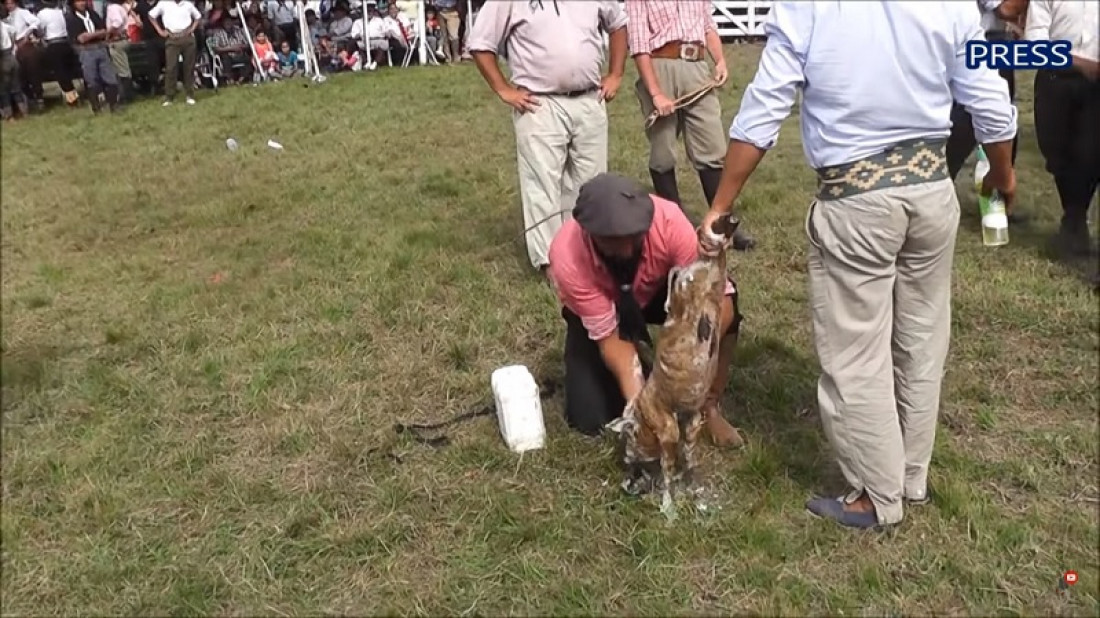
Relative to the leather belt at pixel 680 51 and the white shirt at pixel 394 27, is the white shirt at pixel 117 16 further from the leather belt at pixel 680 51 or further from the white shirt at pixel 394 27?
the white shirt at pixel 394 27

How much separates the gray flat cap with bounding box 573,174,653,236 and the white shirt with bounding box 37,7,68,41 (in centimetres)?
161

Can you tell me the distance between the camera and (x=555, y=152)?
4.75 m

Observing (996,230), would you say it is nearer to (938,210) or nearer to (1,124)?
(938,210)

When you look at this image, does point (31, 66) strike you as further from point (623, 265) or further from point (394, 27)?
point (394, 27)

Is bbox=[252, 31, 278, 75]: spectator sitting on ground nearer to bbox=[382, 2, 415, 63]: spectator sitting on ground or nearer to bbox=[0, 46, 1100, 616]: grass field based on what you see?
bbox=[382, 2, 415, 63]: spectator sitting on ground

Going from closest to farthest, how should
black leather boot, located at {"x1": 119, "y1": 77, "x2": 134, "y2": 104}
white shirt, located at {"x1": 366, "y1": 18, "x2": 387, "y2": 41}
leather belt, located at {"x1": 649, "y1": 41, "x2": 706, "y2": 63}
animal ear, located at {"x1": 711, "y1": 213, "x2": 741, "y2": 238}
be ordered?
black leather boot, located at {"x1": 119, "y1": 77, "x2": 134, "y2": 104}, animal ear, located at {"x1": 711, "y1": 213, "x2": 741, "y2": 238}, leather belt, located at {"x1": 649, "y1": 41, "x2": 706, "y2": 63}, white shirt, located at {"x1": 366, "y1": 18, "x2": 387, "y2": 41}

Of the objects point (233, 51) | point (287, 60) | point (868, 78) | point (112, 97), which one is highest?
point (112, 97)

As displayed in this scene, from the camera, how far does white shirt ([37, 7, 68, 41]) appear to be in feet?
5.07

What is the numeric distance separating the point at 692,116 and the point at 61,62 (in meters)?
3.99

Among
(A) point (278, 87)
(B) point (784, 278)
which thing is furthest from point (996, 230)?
(A) point (278, 87)

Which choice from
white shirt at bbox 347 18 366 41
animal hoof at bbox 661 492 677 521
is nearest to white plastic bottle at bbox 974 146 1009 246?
animal hoof at bbox 661 492 677 521

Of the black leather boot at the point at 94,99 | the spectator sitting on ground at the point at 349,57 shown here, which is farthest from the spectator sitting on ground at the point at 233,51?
the black leather boot at the point at 94,99

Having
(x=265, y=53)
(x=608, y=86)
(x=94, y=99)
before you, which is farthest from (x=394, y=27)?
(x=94, y=99)

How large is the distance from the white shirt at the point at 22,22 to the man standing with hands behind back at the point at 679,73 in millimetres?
3820
